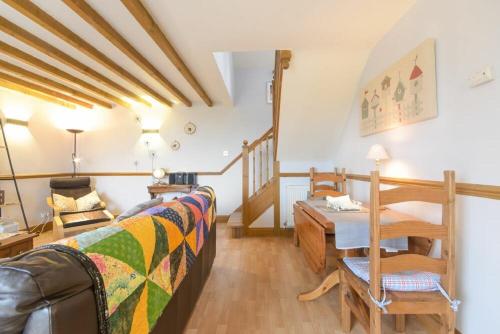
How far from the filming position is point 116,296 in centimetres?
88

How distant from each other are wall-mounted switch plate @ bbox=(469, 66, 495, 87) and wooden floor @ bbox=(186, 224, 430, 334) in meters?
1.59

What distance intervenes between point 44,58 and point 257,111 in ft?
10.8

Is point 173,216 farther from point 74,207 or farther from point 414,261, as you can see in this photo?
point 74,207

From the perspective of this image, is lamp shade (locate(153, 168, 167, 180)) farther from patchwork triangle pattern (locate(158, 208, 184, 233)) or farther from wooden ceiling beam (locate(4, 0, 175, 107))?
patchwork triangle pattern (locate(158, 208, 184, 233))

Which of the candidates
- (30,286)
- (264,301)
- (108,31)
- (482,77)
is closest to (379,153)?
(482,77)

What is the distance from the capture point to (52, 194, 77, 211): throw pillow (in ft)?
13.0

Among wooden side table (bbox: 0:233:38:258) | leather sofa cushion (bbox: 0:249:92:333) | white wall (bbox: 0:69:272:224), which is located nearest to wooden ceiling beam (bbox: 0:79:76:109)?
white wall (bbox: 0:69:272:224)

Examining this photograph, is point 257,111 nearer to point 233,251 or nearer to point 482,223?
point 233,251

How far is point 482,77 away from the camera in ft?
4.43

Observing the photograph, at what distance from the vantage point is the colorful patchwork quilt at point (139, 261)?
0.87 metres

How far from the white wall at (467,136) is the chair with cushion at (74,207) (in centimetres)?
418

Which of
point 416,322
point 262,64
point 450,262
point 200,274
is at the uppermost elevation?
point 262,64

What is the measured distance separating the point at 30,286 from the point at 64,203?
4.15m

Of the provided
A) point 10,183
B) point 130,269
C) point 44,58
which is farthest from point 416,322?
point 10,183
